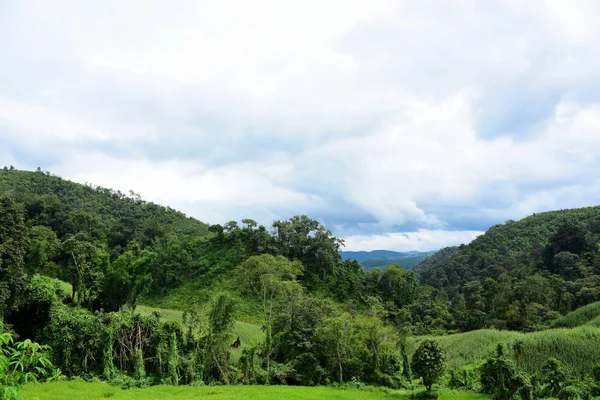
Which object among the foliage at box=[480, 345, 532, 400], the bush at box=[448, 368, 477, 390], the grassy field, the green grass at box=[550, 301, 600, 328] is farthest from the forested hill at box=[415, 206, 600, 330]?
the grassy field

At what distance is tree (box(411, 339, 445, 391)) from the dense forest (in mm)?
81

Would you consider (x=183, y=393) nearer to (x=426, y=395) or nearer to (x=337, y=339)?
(x=337, y=339)

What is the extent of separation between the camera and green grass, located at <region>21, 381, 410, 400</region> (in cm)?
1800

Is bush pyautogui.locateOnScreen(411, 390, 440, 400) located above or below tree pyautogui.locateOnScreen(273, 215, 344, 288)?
below

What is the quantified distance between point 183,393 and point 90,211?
74.0 m

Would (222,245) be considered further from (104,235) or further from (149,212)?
(149,212)

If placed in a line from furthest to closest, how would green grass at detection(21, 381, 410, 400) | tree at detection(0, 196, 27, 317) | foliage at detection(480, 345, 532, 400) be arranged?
1. tree at detection(0, 196, 27, 317)
2. foliage at detection(480, 345, 532, 400)
3. green grass at detection(21, 381, 410, 400)

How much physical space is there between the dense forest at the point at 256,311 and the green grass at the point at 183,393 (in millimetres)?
2185

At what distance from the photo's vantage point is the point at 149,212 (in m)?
94.1

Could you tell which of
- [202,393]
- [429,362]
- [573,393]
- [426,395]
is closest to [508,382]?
[573,393]

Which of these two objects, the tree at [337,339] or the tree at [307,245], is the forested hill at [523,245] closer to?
the tree at [307,245]

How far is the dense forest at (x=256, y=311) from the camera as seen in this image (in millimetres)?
22828

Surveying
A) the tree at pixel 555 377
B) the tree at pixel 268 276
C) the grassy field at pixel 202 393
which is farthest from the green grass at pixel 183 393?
the tree at pixel 268 276

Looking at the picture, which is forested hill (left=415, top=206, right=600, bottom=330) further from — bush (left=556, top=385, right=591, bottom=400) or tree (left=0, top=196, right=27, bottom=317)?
tree (left=0, top=196, right=27, bottom=317)
